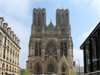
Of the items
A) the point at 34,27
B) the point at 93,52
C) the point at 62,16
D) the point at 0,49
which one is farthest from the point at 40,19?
the point at 93,52

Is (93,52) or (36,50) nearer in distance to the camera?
(93,52)

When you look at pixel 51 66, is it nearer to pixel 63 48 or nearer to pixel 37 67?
pixel 37 67

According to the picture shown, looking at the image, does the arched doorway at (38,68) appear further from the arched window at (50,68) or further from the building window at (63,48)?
the building window at (63,48)

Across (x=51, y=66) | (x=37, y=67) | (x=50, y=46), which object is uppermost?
(x=50, y=46)

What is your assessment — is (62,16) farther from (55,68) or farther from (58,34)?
(55,68)

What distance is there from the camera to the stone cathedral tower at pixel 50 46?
2687 inches

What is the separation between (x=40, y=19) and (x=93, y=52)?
5528cm

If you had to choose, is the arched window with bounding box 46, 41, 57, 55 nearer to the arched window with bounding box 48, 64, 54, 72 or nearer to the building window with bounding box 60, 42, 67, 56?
the building window with bounding box 60, 42, 67, 56

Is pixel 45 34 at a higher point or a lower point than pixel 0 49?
higher

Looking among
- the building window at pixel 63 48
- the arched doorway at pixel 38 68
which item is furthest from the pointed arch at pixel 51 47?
the arched doorway at pixel 38 68

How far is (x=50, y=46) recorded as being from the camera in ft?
243

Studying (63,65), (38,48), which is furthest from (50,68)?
(38,48)

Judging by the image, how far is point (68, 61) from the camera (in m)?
69.1

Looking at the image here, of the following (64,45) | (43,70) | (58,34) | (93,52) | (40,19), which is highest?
(40,19)
